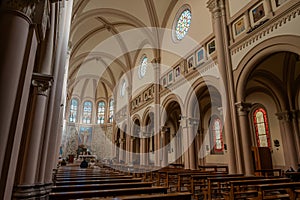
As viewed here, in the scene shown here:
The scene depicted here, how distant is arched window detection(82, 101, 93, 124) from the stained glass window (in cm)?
2096

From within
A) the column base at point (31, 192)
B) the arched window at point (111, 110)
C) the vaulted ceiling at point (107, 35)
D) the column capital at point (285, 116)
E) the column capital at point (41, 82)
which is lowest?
the column base at point (31, 192)

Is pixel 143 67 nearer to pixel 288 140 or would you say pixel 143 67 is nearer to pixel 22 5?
pixel 288 140

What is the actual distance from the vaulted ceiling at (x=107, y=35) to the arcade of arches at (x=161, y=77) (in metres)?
0.11

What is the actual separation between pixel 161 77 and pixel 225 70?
7315 millimetres

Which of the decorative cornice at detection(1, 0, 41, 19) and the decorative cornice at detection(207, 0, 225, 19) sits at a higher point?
the decorative cornice at detection(207, 0, 225, 19)

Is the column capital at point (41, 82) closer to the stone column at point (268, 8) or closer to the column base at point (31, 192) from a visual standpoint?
the column base at point (31, 192)

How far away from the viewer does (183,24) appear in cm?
1395

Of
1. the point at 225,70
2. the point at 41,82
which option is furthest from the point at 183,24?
the point at 41,82

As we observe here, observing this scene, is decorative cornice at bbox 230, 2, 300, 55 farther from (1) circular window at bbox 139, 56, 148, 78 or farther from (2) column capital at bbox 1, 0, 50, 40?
(1) circular window at bbox 139, 56, 148, 78

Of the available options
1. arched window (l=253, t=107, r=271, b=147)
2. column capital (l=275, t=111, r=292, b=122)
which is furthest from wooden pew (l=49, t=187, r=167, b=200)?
arched window (l=253, t=107, r=271, b=147)

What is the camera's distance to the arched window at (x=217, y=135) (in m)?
14.8

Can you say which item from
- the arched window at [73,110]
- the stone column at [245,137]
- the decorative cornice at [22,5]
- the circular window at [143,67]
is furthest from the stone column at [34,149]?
the arched window at [73,110]

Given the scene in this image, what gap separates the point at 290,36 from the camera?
6488 mm

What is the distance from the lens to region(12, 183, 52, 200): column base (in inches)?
132
